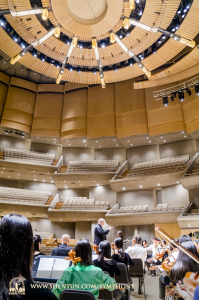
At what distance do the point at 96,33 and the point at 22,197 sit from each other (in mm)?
Answer: 13128

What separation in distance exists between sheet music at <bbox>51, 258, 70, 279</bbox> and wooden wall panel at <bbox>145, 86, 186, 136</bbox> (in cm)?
1434

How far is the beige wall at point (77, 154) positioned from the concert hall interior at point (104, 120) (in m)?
0.10

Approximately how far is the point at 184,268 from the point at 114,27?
1177 cm

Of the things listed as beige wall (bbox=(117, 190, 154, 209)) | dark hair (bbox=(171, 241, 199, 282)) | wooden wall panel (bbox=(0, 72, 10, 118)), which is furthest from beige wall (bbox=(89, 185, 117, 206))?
dark hair (bbox=(171, 241, 199, 282))

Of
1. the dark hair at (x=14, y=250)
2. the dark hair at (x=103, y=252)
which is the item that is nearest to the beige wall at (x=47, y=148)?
the dark hair at (x=103, y=252)

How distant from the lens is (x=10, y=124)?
18766 millimetres

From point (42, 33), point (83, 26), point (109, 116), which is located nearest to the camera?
point (83, 26)

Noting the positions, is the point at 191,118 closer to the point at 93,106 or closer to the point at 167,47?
the point at 167,47

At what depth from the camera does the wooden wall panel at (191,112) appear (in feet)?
48.7

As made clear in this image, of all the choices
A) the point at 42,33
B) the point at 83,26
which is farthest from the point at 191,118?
the point at 42,33

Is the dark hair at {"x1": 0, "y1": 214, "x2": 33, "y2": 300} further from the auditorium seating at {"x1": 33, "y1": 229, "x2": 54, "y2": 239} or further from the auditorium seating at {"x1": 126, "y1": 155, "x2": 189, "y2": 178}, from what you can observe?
the auditorium seating at {"x1": 33, "y1": 229, "x2": 54, "y2": 239}

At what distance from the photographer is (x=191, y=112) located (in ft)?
49.7

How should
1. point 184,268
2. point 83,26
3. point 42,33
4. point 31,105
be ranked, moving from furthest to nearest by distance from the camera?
1. point 31,105
2. point 42,33
3. point 83,26
4. point 184,268

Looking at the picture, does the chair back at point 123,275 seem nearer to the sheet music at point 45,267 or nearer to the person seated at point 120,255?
the person seated at point 120,255
